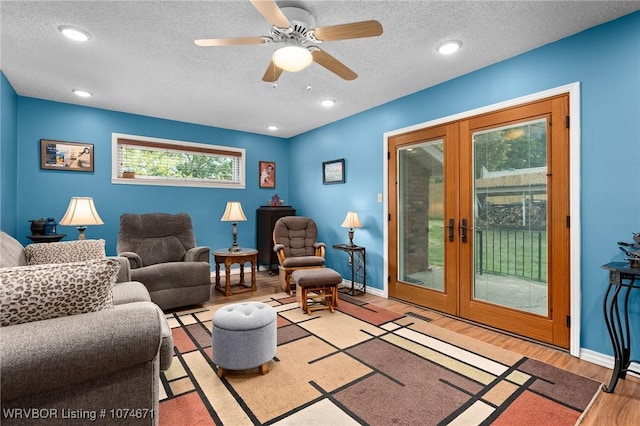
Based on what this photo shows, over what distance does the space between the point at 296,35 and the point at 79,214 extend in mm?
2978

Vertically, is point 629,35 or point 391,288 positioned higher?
point 629,35

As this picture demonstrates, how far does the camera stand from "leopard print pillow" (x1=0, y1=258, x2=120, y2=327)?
1164 mm

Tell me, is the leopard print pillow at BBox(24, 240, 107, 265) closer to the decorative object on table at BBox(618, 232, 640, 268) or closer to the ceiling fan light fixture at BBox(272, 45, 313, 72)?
the ceiling fan light fixture at BBox(272, 45, 313, 72)

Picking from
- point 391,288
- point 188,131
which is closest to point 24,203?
point 188,131

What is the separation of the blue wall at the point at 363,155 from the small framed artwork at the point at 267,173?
0.38 ft

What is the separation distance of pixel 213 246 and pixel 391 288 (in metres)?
2.98

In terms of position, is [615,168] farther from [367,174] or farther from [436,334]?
[367,174]

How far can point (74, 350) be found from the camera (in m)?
1.13

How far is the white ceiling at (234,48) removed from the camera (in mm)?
2150

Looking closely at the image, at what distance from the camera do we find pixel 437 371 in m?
2.22

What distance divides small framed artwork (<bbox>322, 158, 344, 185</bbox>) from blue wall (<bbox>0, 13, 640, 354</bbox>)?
0.10 metres

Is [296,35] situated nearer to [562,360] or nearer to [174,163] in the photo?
[562,360]

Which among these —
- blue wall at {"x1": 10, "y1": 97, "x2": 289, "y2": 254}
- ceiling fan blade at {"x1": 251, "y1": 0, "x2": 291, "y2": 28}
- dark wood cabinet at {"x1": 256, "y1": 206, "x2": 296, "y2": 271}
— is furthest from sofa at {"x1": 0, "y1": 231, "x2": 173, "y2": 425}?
dark wood cabinet at {"x1": 256, "y1": 206, "x2": 296, "y2": 271}

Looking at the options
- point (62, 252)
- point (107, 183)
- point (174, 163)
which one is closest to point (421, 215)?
point (62, 252)
